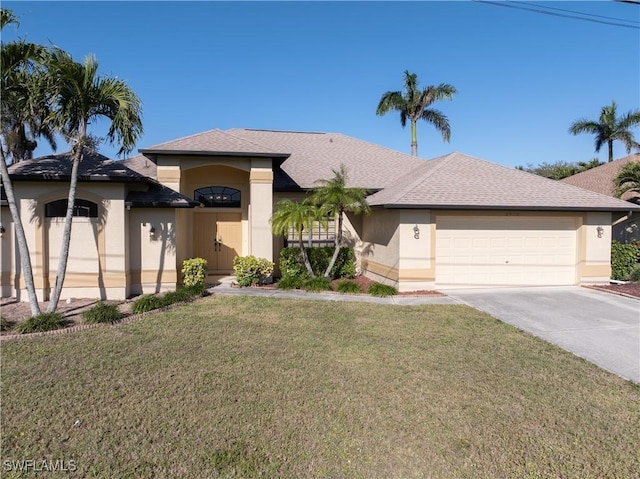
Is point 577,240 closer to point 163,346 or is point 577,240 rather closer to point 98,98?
point 163,346

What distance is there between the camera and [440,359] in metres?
6.21

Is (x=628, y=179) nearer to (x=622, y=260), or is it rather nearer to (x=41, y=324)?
(x=622, y=260)

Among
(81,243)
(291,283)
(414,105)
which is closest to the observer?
(81,243)

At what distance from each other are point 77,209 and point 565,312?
13.7 meters

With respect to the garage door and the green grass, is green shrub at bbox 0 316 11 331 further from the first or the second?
the garage door

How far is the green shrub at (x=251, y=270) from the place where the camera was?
12.8 metres

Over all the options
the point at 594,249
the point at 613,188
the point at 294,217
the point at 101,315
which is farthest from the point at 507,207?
the point at 101,315

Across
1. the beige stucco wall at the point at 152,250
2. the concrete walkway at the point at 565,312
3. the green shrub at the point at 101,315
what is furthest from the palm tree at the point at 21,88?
the concrete walkway at the point at 565,312

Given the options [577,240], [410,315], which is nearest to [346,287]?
[410,315]

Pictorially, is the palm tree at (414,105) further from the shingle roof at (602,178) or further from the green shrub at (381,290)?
the green shrub at (381,290)

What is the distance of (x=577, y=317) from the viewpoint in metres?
9.06

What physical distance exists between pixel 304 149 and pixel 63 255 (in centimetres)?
1252

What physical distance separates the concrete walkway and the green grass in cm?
68

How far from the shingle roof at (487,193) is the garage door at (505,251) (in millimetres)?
655
